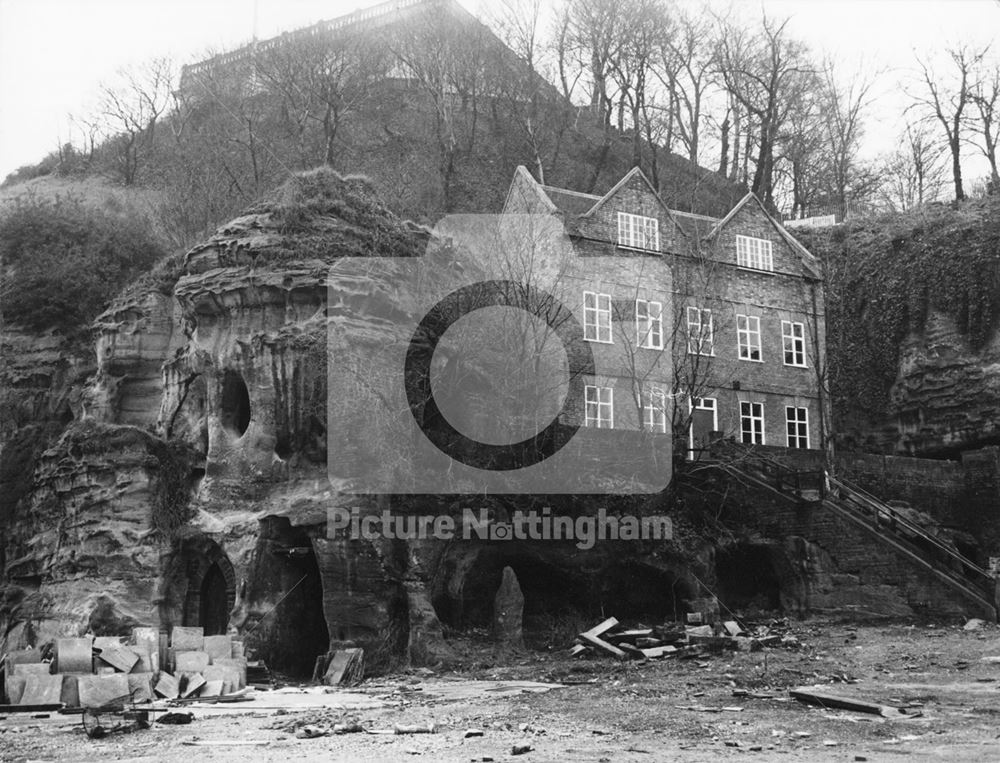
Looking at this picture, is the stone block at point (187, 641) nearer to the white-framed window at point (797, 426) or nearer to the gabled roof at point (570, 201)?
the gabled roof at point (570, 201)

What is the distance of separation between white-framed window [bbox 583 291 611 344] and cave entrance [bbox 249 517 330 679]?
12557mm

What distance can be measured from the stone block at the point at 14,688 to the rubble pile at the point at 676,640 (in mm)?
10652

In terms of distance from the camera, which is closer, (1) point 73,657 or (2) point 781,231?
(1) point 73,657

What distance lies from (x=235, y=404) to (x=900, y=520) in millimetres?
16854

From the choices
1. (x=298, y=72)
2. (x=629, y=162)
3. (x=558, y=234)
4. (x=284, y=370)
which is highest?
(x=298, y=72)

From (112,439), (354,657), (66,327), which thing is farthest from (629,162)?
(354,657)

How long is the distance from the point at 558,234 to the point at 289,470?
13.0m

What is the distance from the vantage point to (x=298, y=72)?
179 feet

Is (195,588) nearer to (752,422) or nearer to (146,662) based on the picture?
(146,662)

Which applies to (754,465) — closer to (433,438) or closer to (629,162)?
(433,438)

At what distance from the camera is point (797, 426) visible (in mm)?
39281

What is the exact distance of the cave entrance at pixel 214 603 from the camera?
92.2 feet

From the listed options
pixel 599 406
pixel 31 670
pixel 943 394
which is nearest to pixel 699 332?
pixel 599 406

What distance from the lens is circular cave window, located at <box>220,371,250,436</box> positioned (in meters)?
28.8
